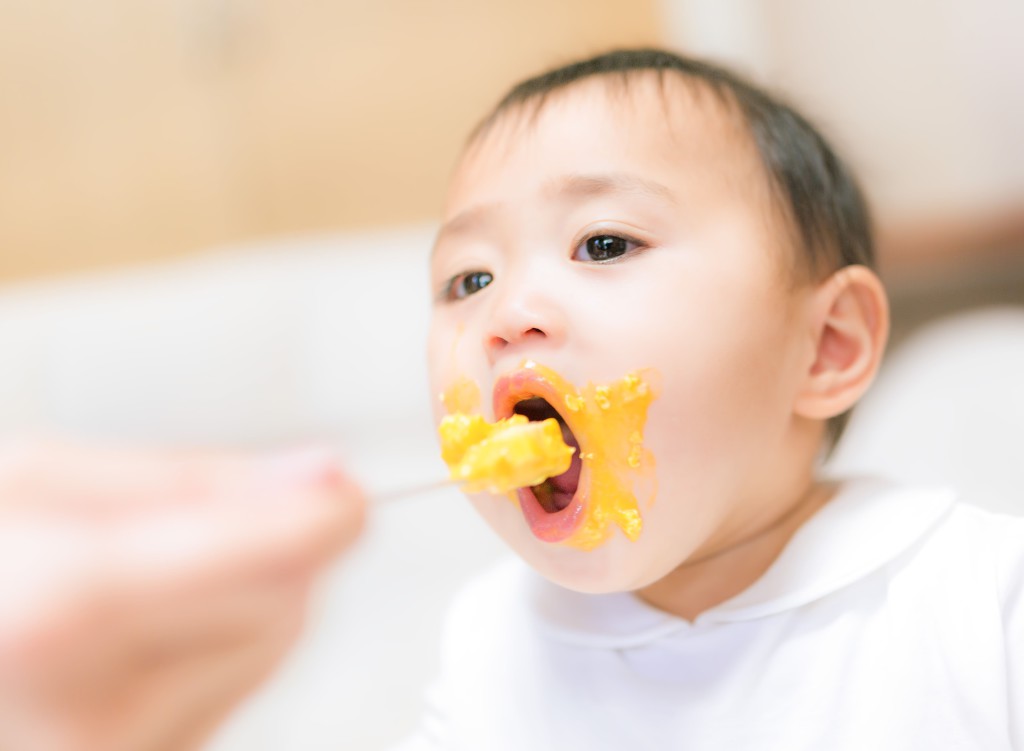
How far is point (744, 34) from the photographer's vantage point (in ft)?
5.74

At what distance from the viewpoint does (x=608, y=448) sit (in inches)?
24.9

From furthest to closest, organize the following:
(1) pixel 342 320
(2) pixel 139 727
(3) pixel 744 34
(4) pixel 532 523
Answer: (3) pixel 744 34, (1) pixel 342 320, (4) pixel 532 523, (2) pixel 139 727

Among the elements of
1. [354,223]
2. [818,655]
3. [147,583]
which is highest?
[147,583]

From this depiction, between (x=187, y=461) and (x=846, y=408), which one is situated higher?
(x=187, y=461)

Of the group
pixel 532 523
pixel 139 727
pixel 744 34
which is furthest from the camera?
pixel 744 34

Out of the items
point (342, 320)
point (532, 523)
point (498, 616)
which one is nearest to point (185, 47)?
point (342, 320)

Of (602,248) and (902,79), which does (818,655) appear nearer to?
(602,248)

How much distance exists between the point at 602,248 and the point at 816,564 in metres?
0.29

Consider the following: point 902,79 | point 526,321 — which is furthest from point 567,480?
point 902,79

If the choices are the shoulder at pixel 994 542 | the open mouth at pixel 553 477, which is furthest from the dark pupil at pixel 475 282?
the shoulder at pixel 994 542

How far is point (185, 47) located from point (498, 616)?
4.87 feet

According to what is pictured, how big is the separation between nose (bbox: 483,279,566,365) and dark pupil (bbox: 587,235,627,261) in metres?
0.05

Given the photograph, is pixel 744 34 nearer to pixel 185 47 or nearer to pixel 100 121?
pixel 185 47

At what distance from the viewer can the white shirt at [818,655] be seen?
67 centimetres
